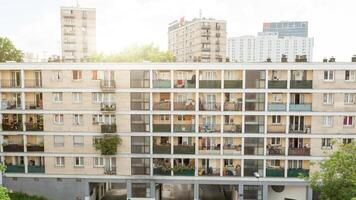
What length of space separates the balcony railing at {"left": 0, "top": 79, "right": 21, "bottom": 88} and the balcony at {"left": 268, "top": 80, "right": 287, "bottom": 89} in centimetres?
2623

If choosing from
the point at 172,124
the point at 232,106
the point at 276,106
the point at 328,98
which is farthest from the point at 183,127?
the point at 328,98

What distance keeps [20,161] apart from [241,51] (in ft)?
504

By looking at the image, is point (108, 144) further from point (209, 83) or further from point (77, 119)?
point (209, 83)

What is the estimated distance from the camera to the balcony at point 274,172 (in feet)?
117

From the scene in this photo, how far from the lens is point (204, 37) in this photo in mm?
101875

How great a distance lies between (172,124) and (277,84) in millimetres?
11513

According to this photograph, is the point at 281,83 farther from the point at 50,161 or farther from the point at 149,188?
the point at 50,161

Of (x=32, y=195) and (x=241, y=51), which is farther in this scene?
(x=241, y=51)

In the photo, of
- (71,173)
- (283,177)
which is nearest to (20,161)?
(71,173)

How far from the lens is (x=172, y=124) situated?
35656 mm

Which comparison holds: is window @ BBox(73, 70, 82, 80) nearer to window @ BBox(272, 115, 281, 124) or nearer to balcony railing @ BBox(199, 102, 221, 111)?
balcony railing @ BBox(199, 102, 221, 111)

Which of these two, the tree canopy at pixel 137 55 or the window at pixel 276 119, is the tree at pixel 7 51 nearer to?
the tree canopy at pixel 137 55

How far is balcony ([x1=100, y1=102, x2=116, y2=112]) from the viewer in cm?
3531

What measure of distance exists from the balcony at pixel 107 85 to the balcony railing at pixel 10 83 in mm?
9031
